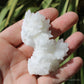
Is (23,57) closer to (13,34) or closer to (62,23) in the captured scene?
(13,34)

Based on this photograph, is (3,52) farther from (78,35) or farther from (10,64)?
(78,35)

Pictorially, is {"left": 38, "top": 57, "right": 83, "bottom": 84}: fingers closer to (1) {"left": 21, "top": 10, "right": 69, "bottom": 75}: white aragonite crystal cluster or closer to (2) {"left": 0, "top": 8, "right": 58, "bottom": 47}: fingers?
(1) {"left": 21, "top": 10, "right": 69, "bottom": 75}: white aragonite crystal cluster

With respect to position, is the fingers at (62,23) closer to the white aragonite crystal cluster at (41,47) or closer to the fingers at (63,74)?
the white aragonite crystal cluster at (41,47)

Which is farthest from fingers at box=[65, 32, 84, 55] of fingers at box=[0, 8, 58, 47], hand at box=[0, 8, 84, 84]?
fingers at box=[0, 8, 58, 47]

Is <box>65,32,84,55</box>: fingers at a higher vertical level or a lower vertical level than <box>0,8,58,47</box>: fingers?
lower

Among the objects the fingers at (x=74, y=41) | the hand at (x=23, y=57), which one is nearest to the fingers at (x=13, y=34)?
the hand at (x=23, y=57)

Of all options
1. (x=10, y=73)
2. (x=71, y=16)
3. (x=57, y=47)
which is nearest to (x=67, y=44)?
(x=57, y=47)
